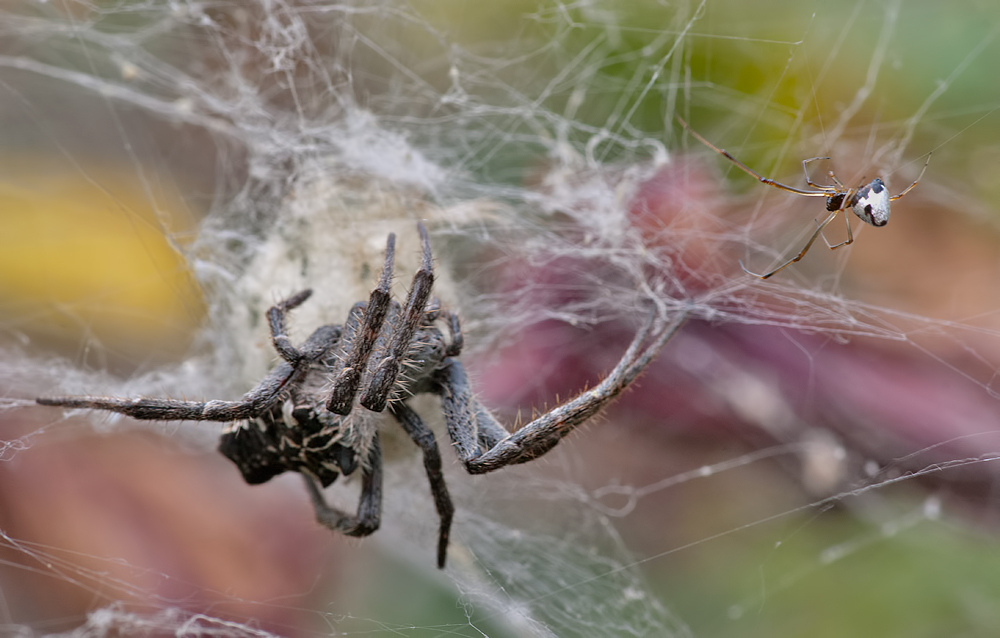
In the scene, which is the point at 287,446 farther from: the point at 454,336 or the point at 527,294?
the point at 527,294

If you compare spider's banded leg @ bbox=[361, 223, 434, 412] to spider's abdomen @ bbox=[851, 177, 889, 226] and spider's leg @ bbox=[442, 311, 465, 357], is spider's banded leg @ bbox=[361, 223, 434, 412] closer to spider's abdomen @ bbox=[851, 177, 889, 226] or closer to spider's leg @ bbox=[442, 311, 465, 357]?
spider's leg @ bbox=[442, 311, 465, 357]

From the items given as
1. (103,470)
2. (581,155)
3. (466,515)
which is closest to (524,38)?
(581,155)

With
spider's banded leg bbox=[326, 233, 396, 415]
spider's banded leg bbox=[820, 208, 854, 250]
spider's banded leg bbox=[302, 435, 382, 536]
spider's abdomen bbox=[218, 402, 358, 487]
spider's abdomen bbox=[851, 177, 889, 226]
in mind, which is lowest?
spider's banded leg bbox=[302, 435, 382, 536]

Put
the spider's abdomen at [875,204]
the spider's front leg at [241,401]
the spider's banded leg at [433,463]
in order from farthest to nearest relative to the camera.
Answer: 1. the spider's banded leg at [433,463]
2. the spider's front leg at [241,401]
3. the spider's abdomen at [875,204]

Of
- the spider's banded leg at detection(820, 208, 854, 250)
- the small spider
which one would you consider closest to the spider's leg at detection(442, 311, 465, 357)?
the small spider

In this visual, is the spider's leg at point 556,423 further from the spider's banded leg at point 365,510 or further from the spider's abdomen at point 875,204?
the spider's abdomen at point 875,204

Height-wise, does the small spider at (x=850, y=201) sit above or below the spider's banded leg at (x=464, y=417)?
above

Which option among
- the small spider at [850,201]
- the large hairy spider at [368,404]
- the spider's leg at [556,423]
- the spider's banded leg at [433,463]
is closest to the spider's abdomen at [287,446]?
the large hairy spider at [368,404]


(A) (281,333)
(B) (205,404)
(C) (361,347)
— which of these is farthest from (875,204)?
(B) (205,404)
